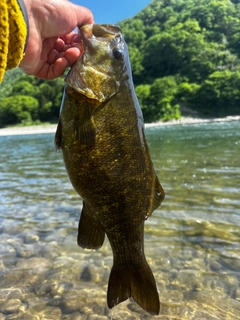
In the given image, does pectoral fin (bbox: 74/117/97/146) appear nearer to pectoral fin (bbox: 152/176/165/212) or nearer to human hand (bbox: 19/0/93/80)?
pectoral fin (bbox: 152/176/165/212)

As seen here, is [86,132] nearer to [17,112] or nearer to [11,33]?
[11,33]

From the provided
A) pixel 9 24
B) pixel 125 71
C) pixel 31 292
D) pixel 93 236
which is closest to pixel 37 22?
pixel 9 24

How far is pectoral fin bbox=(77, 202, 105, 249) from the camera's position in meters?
2.51

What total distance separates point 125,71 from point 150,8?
552 ft

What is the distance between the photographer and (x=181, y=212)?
774 cm

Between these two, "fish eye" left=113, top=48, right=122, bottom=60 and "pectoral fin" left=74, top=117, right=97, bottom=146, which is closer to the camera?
"pectoral fin" left=74, top=117, right=97, bottom=146

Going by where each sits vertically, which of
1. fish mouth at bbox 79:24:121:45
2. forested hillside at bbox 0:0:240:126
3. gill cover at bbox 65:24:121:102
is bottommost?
gill cover at bbox 65:24:121:102

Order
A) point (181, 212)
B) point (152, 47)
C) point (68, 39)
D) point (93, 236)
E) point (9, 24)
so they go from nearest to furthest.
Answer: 1. point (9, 24)
2. point (93, 236)
3. point (68, 39)
4. point (181, 212)
5. point (152, 47)

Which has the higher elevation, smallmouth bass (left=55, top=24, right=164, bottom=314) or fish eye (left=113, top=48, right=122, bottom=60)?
fish eye (left=113, top=48, right=122, bottom=60)

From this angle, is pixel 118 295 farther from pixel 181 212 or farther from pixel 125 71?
pixel 181 212

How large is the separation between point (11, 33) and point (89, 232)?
4.91 feet

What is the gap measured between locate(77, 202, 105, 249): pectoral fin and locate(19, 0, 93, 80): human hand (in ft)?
4.48

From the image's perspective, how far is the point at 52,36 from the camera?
3.02 meters

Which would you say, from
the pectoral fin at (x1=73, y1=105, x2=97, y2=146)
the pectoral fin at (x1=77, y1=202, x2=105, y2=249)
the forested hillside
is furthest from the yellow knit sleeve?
the forested hillside
